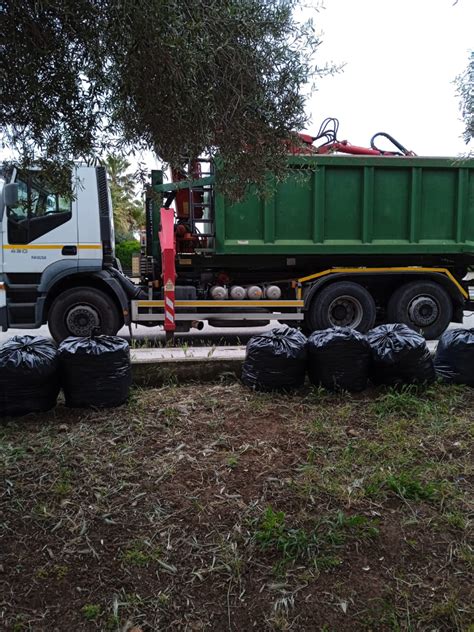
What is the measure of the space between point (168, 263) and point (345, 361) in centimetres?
437

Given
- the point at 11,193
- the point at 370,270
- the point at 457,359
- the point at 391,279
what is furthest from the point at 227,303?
the point at 457,359

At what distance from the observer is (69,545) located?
245 cm

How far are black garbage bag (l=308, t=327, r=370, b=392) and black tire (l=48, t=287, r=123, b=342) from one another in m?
4.22

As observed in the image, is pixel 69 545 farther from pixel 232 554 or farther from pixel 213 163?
pixel 213 163

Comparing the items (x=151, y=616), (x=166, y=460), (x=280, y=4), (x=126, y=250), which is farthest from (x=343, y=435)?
(x=126, y=250)

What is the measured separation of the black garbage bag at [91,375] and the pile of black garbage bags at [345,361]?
1123 mm

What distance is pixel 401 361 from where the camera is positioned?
4398mm

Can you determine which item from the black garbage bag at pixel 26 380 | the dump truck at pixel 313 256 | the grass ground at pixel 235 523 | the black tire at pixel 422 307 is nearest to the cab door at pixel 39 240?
the dump truck at pixel 313 256

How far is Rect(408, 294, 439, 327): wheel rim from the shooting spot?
8.91 meters

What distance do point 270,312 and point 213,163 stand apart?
19.1 ft

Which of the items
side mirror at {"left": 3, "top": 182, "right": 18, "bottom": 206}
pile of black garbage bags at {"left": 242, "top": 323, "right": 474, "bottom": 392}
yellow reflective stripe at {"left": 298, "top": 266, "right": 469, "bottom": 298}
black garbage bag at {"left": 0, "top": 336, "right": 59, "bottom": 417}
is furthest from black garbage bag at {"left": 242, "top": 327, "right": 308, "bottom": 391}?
yellow reflective stripe at {"left": 298, "top": 266, "right": 469, "bottom": 298}

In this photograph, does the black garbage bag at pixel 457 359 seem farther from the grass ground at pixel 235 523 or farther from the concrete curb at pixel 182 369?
the concrete curb at pixel 182 369

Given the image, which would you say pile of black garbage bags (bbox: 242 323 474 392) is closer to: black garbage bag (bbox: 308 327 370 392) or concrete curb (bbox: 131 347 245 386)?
black garbage bag (bbox: 308 327 370 392)

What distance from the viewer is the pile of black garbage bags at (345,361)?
441 centimetres
